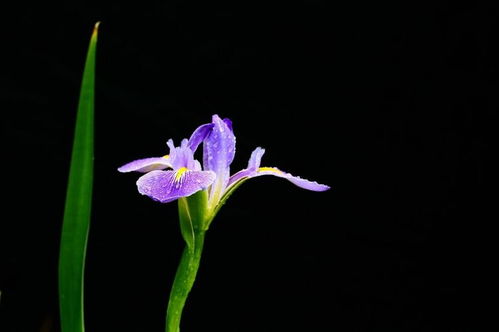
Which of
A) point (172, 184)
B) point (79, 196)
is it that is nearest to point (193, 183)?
point (172, 184)

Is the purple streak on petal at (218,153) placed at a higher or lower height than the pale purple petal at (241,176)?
higher

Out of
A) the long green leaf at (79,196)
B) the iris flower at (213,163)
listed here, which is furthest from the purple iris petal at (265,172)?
the long green leaf at (79,196)

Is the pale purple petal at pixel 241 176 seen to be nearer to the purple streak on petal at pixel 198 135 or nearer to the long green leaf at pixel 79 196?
the purple streak on petal at pixel 198 135

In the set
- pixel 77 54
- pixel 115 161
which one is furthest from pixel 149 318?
pixel 77 54

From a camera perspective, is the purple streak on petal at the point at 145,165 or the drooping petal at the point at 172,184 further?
the purple streak on petal at the point at 145,165

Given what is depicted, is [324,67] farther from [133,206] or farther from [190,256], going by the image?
[190,256]

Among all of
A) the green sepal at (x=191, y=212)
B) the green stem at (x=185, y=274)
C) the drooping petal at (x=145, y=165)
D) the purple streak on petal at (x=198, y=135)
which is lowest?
the green stem at (x=185, y=274)

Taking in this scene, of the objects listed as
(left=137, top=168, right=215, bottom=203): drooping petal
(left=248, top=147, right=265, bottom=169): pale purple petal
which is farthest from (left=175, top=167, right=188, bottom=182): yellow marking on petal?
(left=248, top=147, right=265, bottom=169): pale purple petal
